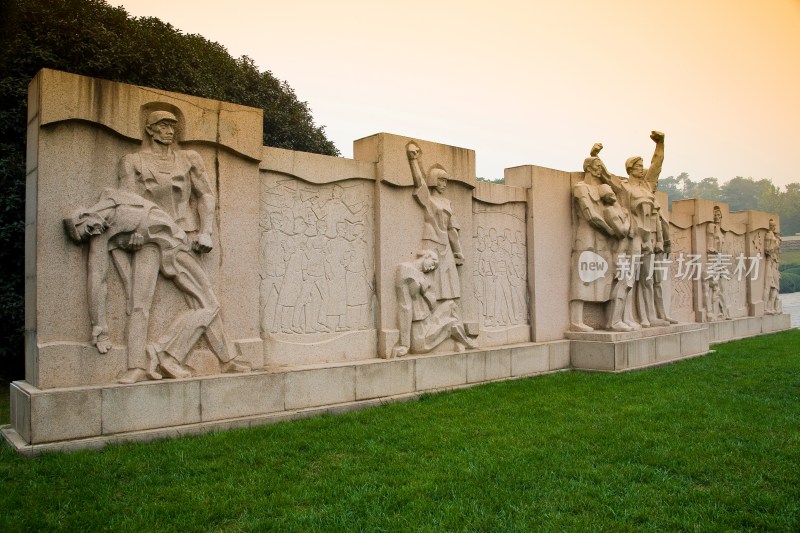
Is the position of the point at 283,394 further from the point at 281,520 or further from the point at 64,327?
the point at 281,520

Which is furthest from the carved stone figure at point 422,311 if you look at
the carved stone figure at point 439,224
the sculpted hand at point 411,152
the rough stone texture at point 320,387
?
the sculpted hand at point 411,152

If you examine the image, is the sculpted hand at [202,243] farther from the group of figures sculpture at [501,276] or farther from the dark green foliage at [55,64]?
the group of figures sculpture at [501,276]

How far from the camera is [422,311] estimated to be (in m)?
8.00

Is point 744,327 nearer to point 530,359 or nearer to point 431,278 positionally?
point 530,359

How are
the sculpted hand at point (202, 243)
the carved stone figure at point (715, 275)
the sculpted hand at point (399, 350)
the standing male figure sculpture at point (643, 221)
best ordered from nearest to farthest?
1. the sculpted hand at point (202, 243)
2. the sculpted hand at point (399, 350)
3. the standing male figure sculpture at point (643, 221)
4. the carved stone figure at point (715, 275)

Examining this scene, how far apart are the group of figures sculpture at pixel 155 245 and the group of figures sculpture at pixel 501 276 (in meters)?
4.13

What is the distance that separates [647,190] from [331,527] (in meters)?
9.34

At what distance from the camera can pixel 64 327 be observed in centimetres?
548

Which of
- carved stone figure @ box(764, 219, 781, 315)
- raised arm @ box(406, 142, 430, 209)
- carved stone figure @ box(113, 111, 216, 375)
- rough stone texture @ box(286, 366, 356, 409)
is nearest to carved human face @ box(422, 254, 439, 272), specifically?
raised arm @ box(406, 142, 430, 209)

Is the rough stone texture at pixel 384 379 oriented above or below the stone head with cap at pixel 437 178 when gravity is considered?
below

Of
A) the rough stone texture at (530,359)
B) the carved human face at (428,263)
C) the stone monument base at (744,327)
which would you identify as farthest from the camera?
the stone monument base at (744,327)

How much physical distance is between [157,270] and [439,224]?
3801 mm

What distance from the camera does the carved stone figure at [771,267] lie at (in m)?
17.3

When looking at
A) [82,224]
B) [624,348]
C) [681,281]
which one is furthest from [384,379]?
[681,281]
